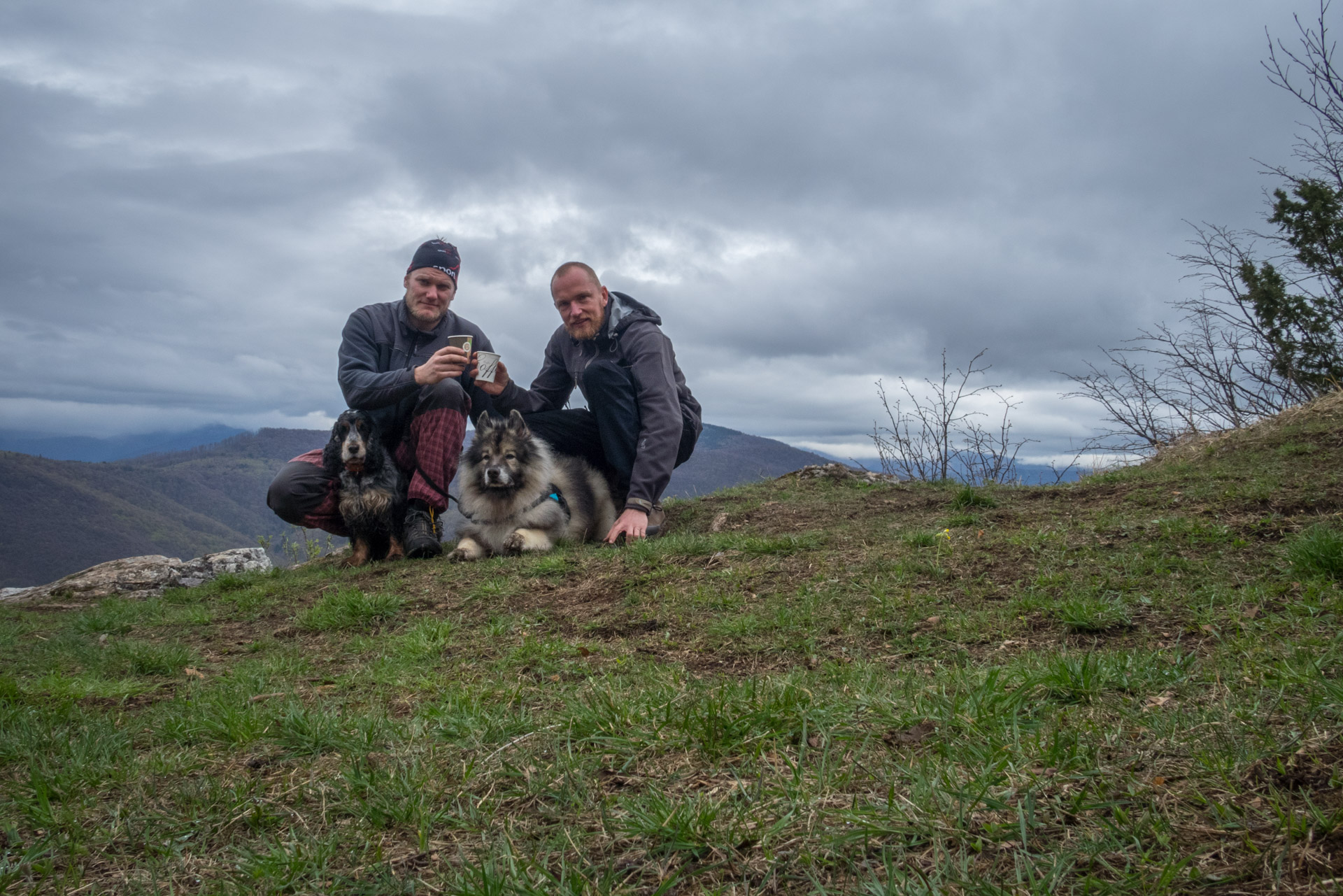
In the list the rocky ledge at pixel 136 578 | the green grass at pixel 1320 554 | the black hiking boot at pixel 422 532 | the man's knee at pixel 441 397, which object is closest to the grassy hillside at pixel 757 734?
the green grass at pixel 1320 554

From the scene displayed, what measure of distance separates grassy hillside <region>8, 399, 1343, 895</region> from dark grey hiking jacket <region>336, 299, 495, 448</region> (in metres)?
2.29

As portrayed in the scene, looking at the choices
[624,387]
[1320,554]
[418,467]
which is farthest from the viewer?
[418,467]

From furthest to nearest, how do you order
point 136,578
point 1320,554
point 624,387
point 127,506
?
point 127,506
point 136,578
point 624,387
point 1320,554

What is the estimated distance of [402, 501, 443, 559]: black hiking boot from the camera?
6.83 meters

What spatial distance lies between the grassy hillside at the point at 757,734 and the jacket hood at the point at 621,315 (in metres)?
2.75

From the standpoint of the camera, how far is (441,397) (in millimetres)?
6785

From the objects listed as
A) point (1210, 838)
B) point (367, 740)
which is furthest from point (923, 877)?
point (367, 740)

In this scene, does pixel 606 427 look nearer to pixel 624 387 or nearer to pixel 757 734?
pixel 624 387

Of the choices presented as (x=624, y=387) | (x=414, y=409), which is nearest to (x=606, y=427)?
(x=624, y=387)

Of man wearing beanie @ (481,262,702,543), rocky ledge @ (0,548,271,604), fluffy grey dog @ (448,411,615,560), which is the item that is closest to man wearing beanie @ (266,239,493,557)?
fluffy grey dog @ (448,411,615,560)

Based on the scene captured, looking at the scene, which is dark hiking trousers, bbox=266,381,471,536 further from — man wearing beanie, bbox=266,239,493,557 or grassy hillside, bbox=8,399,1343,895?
grassy hillside, bbox=8,399,1343,895

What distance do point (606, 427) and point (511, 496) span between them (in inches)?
40.8

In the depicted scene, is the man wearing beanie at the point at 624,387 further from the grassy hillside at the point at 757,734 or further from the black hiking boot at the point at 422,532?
the grassy hillside at the point at 757,734

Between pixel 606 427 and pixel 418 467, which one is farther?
pixel 418 467
